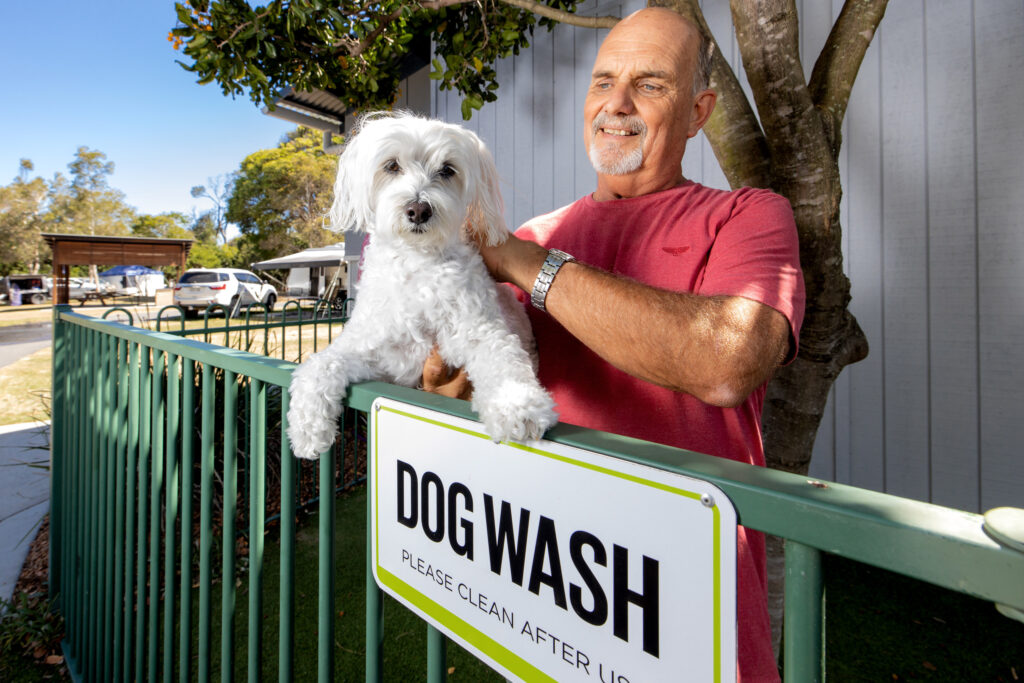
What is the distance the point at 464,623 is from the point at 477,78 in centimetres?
338

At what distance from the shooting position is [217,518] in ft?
12.7

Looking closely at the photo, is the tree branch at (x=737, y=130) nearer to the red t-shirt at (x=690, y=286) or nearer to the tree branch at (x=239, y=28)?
the red t-shirt at (x=690, y=286)

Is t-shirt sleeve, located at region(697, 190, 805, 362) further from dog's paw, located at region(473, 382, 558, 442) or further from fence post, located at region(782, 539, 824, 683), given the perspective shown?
fence post, located at region(782, 539, 824, 683)

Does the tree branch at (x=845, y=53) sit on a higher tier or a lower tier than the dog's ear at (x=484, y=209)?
higher

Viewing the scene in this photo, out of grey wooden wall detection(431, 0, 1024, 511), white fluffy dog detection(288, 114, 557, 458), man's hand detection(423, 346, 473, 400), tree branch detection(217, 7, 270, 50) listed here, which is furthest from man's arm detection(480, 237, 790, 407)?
tree branch detection(217, 7, 270, 50)

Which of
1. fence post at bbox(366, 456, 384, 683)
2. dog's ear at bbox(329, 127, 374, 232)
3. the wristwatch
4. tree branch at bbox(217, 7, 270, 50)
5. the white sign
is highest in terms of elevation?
tree branch at bbox(217, 7, 270, 50)

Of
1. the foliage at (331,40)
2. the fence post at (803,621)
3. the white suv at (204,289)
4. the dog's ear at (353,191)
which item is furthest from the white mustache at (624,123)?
the white suv at (204,289)

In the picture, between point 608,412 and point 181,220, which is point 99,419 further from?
point 181,220

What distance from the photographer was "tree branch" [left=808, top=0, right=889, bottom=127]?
1.83 m

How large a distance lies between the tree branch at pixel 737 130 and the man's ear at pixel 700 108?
24 cm

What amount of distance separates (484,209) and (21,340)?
18.2m

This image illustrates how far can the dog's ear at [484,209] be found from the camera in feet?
5.00

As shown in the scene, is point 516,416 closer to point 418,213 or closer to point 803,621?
point 803,621

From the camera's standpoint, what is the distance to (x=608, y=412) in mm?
1371
